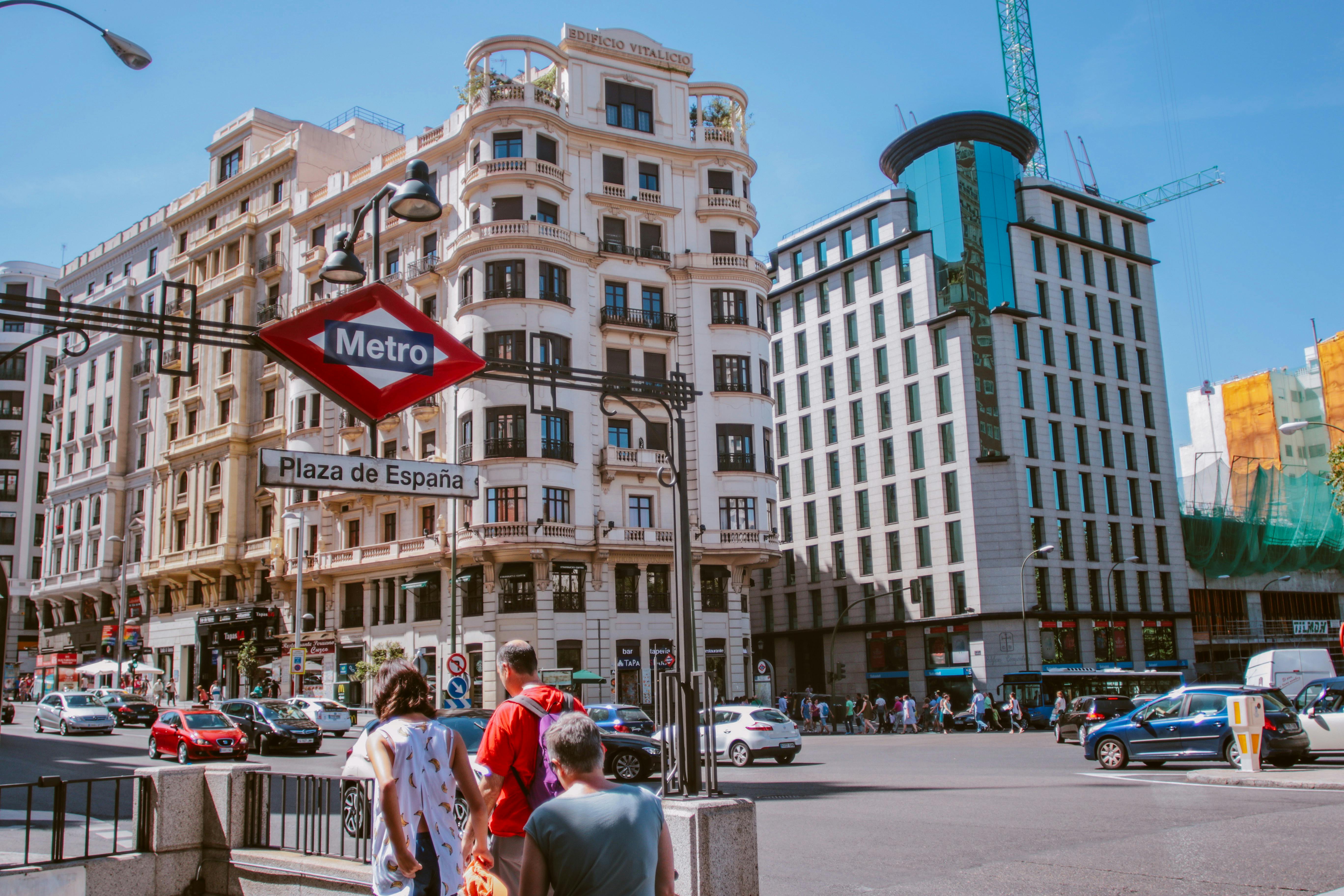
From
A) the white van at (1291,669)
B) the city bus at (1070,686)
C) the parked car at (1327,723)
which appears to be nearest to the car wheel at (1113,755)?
the parked car at (1327,723)

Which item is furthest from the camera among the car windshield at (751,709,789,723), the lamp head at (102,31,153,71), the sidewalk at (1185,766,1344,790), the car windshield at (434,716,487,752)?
the car windshield at (751,709,789,723)

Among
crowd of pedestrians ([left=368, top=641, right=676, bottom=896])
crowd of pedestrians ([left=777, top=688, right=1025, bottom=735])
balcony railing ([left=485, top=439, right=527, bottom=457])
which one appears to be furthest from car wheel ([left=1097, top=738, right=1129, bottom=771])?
balcony railing ([left=485, top=439, right=527, bottom=457])

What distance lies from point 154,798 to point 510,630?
3413cm

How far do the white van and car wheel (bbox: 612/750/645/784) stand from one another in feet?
85.7

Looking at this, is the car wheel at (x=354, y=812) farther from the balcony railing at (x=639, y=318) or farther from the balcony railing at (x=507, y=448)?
the balcony railing at (x=639, y=318)

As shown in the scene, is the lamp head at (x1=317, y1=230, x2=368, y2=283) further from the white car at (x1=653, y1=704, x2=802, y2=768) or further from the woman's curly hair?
the white car at (x1=653, y1=704, x2=802, y2=768)

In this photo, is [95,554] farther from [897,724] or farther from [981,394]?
[981,394]

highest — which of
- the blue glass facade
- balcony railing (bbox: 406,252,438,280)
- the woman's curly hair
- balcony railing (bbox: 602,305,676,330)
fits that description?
the blue glass facade

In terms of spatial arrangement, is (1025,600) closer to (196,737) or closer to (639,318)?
(639,318)

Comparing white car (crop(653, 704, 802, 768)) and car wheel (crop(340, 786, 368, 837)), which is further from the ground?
car wheel (crop(340, 786, 368, 837))

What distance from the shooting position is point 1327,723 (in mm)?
20688

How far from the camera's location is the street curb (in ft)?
51.4

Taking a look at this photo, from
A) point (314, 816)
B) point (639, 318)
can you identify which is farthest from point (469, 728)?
point (639, 318)

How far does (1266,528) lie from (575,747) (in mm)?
79807
